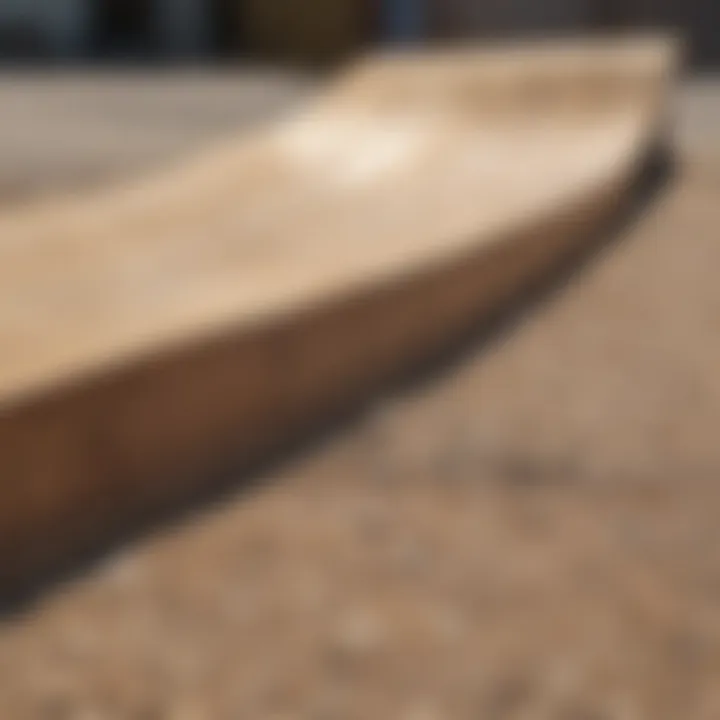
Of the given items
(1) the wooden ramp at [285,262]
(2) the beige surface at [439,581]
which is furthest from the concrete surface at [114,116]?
(2) the beige surface at [439,581]

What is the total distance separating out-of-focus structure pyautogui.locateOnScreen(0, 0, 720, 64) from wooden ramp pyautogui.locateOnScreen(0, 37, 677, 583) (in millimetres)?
1315

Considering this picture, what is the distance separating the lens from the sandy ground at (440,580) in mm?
326

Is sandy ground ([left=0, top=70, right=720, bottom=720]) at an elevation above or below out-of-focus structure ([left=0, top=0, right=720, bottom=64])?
above

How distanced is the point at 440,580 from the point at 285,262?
33 centimetres

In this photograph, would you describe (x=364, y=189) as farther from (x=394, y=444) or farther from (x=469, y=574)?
(x=469, y=574)

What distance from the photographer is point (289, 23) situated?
2674 millimetres

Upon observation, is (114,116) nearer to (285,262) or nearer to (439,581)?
(285,262)

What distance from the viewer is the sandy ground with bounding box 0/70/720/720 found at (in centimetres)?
33

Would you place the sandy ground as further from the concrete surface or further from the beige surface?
the concrete surface

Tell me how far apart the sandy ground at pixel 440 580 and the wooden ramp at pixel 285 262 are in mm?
20

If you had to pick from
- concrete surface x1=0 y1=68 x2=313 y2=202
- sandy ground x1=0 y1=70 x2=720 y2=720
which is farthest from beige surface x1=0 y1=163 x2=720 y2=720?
concrete surface x1=0 y1=68 x2=313 y2=202

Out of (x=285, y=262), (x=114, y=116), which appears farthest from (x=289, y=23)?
(x=285, y=262)

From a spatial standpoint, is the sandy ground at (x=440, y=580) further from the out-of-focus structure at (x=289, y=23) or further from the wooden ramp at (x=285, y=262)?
the out-of-focus structure at (x=289, y=23)

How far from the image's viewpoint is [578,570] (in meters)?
0.39
